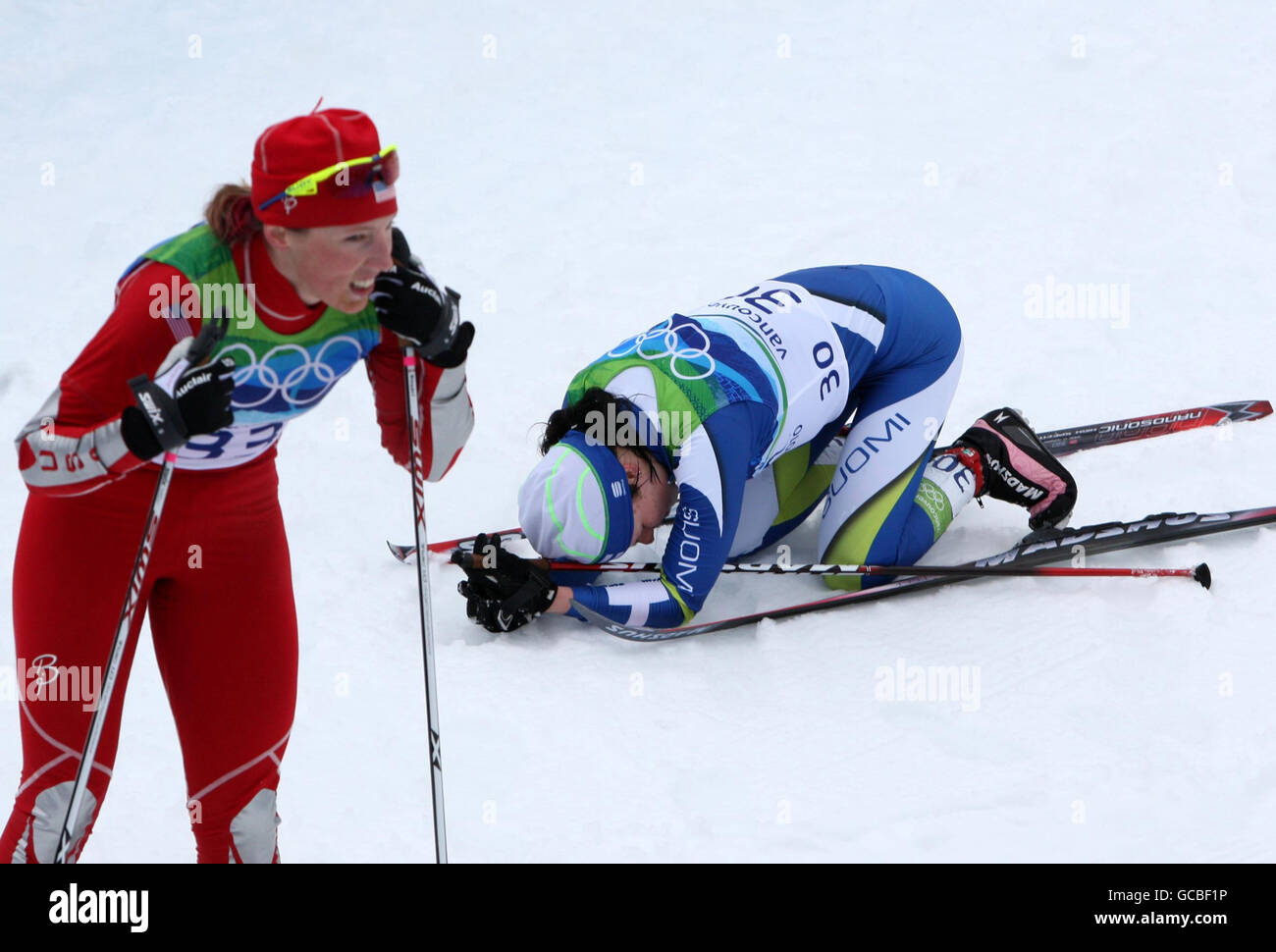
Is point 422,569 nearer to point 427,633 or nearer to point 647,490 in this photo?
point 427,633

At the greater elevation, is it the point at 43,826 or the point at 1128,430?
the point at 1128,430

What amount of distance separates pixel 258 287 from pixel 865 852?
178 cm

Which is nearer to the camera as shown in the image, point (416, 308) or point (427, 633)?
point (416, 308)

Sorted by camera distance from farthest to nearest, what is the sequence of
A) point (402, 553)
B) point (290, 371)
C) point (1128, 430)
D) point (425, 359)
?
point (1128, 430)
point (402, 553)
point (425, 359)
point (290, 371)

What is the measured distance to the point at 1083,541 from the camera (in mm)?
4410

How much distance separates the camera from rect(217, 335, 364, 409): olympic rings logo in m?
2.47

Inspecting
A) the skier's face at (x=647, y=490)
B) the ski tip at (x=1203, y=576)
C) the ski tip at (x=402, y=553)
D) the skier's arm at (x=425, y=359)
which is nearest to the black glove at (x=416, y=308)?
the skier's arm at (x=425, y=359)

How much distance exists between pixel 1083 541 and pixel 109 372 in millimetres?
3032

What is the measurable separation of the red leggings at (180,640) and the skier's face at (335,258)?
0.43 meters

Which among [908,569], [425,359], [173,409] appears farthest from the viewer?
[908,569]

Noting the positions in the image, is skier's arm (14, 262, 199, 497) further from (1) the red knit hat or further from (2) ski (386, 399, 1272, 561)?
(2) ski (386, 399, 1272, 561)

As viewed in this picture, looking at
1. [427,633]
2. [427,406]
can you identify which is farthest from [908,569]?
[427,406]

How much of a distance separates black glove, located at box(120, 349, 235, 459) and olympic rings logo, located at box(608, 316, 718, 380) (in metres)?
1.88

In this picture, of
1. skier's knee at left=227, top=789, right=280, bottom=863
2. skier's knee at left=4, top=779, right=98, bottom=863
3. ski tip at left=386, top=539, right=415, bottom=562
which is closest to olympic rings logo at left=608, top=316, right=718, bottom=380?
ski tip at left=386, top=539, right=415, bottom=562
